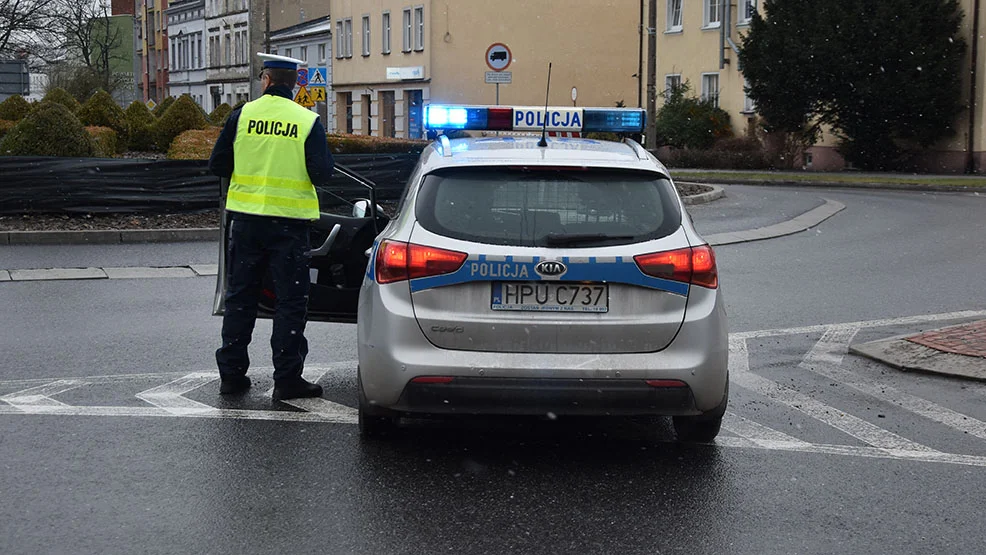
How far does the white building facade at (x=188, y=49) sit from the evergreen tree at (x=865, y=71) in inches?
2397

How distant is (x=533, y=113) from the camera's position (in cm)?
759

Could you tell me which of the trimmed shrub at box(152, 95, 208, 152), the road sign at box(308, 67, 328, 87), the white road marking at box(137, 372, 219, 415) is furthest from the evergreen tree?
the white road marking at box(137, 372, 219, 415)

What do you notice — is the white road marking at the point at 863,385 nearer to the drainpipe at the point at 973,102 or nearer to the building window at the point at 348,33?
the drainpipe at the point at 973,102

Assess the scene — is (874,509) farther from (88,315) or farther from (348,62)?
(348,62)

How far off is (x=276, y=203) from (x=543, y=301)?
2000 mm

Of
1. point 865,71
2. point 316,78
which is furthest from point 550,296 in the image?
point 865,71

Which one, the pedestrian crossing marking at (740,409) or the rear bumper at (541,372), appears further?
the pedestrian crossing marking at (740,409)

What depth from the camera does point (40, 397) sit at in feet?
24.6

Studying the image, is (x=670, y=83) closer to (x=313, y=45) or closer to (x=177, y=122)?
(x=177, y=122)

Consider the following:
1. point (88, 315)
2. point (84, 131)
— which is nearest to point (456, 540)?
point (88, 315)

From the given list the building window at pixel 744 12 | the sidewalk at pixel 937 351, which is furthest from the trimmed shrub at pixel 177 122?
the sidewalk at pixel 937 351

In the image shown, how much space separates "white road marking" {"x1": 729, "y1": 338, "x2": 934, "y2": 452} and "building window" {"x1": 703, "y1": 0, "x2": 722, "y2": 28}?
124 feet

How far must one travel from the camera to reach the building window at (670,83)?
46.9m

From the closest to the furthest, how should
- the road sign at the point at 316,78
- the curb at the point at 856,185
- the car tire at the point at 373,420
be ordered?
the car tire at the point at 373,420, the road sign at the point at 316,78, the curb at the point at 856,185
